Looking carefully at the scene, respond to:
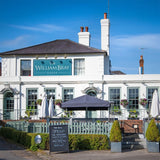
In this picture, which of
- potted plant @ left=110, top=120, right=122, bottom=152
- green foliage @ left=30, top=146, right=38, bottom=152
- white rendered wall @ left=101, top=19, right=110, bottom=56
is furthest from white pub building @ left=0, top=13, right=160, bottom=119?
green foliage @ left=30, top=146, right=38, bottom=152

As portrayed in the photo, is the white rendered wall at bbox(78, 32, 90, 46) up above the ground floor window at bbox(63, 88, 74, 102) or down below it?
above

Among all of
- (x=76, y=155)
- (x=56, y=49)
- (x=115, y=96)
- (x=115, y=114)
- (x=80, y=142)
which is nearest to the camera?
(x=76, y=155)

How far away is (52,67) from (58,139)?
15508 millimetres

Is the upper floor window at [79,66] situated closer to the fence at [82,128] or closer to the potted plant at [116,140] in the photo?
the fence at [82,128]

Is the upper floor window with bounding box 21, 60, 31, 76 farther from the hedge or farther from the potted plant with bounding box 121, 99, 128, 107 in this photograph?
the hedge

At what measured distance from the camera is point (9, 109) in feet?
89.8

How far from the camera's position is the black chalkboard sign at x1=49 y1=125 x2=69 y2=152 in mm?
13766

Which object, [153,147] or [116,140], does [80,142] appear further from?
[153,147]

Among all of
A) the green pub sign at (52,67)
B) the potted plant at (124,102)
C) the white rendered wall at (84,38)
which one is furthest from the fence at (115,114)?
the white rendered wall at (84,38)

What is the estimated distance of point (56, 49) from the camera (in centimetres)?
2983

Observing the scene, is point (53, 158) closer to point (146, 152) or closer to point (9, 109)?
point (146, 152)

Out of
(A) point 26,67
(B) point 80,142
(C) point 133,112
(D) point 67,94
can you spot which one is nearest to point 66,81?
(D) point 67,94

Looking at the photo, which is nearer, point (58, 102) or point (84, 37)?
point (58, 102)

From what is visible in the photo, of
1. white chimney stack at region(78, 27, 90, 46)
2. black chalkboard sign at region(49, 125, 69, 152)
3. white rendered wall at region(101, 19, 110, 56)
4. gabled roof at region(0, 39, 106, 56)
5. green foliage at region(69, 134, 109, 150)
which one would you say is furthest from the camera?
white chimney stack at region(78, 27, 90, 46)
